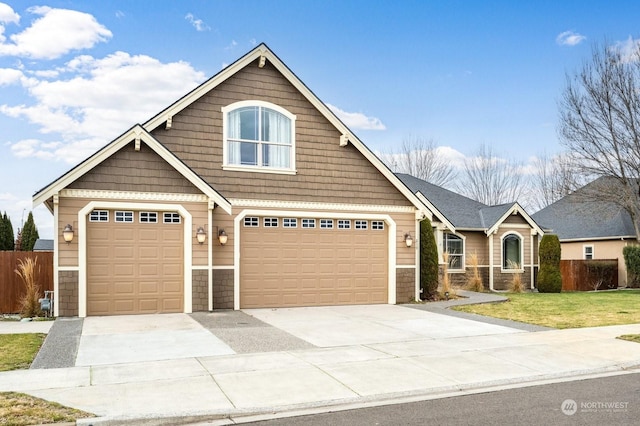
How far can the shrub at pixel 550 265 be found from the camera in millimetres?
24141

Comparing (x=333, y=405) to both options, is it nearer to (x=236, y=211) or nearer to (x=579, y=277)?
(x=236, y=211)

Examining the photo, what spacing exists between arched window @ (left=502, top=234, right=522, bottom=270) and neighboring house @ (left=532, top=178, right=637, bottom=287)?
9.49ft

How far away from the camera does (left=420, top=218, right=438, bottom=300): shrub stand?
1884cm

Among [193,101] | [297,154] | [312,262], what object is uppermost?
[193,101]

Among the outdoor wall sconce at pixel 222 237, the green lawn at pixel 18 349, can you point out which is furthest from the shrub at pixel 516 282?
the green lawn at pixel 18 349

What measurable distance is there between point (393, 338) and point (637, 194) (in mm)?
20655

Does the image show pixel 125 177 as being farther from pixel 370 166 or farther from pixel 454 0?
pixel 454 0

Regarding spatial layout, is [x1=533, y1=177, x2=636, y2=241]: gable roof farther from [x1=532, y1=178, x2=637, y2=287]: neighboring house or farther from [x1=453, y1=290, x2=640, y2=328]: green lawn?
[x1=453, y1=290, x2=640, y2=328]: green lawn

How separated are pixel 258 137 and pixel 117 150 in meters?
4.02

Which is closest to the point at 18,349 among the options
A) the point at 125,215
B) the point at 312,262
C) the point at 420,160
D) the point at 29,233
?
the point at 125,215

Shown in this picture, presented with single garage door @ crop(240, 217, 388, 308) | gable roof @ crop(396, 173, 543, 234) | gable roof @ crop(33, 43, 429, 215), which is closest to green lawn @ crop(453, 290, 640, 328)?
single garage door @ crop(240, 217, 388, 308)

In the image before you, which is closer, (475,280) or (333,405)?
(333,405)

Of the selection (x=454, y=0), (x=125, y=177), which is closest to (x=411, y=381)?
(x=125, y=177)

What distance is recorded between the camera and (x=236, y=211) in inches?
614
